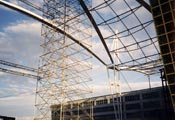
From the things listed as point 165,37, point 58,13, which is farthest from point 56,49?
point 165,37

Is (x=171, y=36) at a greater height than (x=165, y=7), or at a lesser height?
lesser

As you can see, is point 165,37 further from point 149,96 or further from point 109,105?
point 109,105

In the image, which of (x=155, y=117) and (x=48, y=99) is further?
(x=155, y=117)

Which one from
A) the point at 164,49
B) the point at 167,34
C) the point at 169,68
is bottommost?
the point at 169,68

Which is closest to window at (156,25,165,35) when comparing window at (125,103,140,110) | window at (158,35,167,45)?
window at (158,35,167,45)

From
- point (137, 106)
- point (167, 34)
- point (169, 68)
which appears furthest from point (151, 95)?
point (167, 34)

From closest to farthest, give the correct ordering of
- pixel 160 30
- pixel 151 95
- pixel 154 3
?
pixel 160 30 < pixel 154 3 < pixel 151 95

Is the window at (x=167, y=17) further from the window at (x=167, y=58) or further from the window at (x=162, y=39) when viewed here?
the window at (x=167, y=58)

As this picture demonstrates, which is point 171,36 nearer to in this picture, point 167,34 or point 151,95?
point 167,34

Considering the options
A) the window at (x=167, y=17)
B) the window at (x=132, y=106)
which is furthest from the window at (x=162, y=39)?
the window at (x=132, y=106)

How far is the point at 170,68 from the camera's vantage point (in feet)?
47.1

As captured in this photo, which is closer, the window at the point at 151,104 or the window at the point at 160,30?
the window at the point at 160,30

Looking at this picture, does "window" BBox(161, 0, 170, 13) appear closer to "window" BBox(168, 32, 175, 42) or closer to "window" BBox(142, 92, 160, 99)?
"window" BBox(168, 32, 175, 42)

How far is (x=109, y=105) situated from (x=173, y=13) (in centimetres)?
4918
